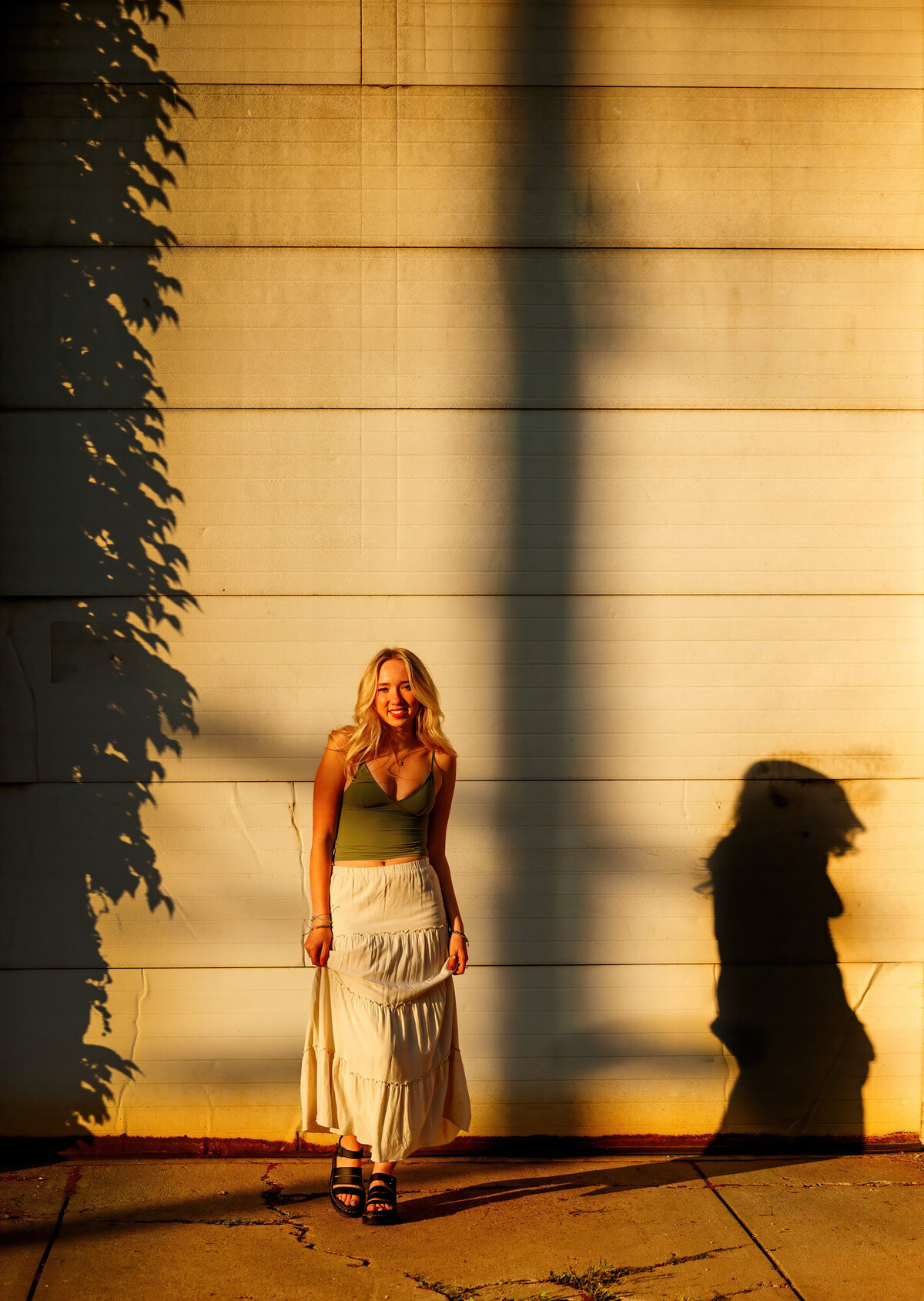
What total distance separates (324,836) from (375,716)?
0.41m

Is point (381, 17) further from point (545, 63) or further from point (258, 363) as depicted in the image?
point (258, 363)

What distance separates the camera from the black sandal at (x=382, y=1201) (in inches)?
129

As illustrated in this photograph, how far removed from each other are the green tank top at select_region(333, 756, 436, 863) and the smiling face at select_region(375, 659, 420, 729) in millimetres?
179

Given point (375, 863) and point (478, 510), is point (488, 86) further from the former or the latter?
point (375, 863)

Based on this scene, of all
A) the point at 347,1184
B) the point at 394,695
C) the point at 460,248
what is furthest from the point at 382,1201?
the point at 460,248

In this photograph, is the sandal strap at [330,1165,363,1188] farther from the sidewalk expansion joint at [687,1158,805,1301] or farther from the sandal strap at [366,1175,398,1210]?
the sidewalk expansion joint at [687,1158,805,1301]

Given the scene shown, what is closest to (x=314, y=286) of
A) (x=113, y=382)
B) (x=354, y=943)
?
(x=113, y=382)

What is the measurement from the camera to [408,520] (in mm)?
3879

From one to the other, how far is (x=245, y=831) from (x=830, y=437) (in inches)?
103

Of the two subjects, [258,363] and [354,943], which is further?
[258,363]

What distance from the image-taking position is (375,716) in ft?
11.0

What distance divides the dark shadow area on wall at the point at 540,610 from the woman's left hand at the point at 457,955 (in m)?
0.57

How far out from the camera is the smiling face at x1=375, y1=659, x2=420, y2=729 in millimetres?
3305

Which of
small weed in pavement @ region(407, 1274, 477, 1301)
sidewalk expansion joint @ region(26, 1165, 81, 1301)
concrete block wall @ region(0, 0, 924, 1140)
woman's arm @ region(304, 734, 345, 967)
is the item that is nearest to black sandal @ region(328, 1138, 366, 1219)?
small weed in pavement @ region(407, 1274, 477, 1301)
